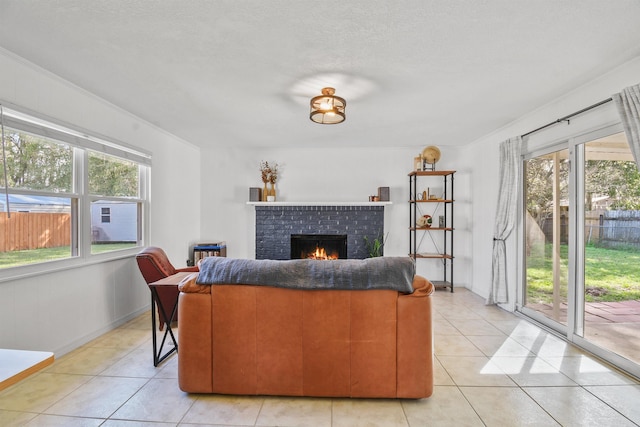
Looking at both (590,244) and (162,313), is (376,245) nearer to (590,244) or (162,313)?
(590,244)

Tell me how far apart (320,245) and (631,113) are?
4.02 meters

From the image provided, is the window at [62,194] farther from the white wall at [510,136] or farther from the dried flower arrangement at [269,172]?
the white wall at [510,136]

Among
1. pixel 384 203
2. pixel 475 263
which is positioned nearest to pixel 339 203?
pixel 384 203

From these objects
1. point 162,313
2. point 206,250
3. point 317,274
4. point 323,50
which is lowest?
point 162,313

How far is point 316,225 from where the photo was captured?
17.3 ft

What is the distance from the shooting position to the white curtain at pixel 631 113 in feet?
7.17

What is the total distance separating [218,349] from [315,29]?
7.10 ft

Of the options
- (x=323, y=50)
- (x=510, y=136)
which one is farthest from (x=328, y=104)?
(x=510, y=136)

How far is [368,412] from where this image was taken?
6.29ft

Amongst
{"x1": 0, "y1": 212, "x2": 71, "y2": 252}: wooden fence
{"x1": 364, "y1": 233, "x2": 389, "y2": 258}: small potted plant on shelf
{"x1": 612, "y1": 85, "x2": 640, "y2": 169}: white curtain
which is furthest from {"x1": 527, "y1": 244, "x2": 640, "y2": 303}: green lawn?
{"x1": 0, "y1": 212, "x2": 71, "y2": 252}: wooden fence

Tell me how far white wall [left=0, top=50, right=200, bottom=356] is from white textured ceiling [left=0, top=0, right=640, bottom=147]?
17cm

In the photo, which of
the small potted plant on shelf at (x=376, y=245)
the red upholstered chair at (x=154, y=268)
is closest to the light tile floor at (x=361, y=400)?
the red upholstered chair at (x=154, y=268)

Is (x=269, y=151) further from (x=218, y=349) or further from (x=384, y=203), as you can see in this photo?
(x=218, y=349)

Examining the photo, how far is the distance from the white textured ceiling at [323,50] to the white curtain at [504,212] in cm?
53
